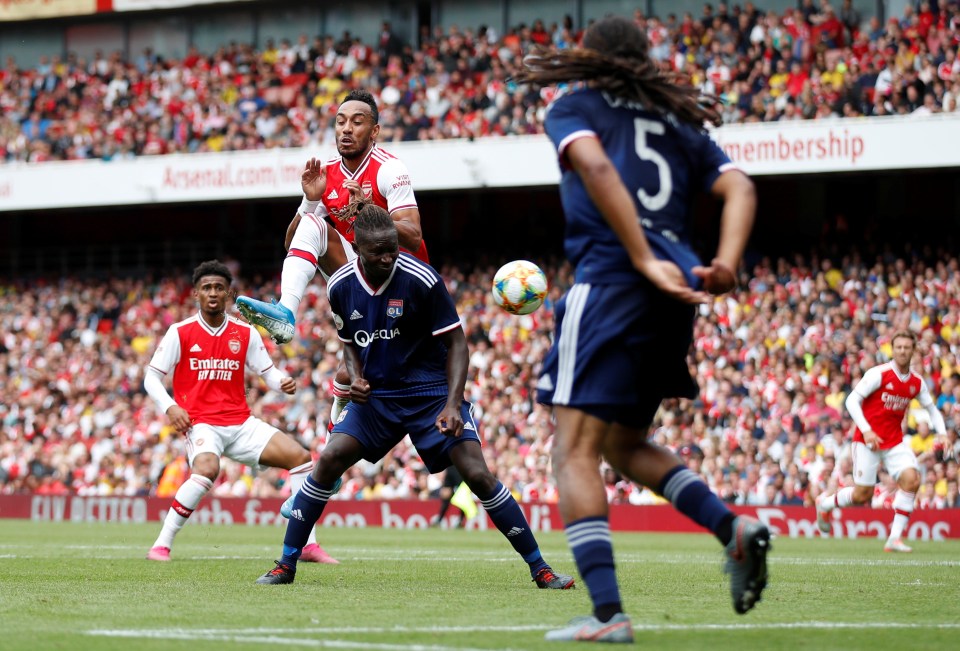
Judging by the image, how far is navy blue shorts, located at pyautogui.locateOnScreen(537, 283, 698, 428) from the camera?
18.8ft

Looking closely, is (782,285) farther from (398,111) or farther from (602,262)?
(602,262)

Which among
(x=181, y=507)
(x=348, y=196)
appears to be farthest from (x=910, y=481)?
(x=348, y=196)

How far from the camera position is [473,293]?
27.9m

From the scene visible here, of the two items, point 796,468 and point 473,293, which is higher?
point 473,293

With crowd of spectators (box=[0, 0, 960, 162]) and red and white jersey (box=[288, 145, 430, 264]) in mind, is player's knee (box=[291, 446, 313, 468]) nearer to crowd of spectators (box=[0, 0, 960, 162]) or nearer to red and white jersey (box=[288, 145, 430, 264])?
red and white jersey (box=[288, 145, 430, 264])

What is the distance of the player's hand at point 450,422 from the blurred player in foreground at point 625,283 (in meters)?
2.16

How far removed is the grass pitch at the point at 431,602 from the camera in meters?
5.65

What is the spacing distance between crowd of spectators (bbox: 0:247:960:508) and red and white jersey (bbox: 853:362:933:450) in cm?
285

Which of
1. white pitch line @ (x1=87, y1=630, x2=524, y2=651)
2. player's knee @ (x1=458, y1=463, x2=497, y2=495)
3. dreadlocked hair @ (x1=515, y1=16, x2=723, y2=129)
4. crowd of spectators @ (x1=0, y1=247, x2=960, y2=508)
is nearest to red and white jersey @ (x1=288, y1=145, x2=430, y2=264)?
player's knee @ (x1=458, y1=463, x2=497, y2=495)

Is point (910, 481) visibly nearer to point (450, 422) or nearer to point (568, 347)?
point (450, 422)

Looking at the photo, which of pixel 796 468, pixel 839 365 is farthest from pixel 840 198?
pixel 796 468

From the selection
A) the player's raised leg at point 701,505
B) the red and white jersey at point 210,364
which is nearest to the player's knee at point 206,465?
the red and white jersey at point 210,364

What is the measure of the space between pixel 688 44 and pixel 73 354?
14.6 meters

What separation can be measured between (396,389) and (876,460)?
853 cm
